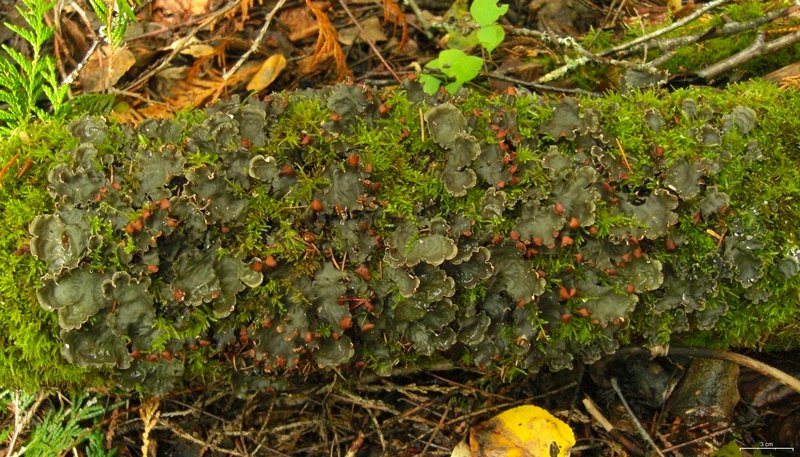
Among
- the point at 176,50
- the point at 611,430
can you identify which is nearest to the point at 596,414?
the point at 611,430

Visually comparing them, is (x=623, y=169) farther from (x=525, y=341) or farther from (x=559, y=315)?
(x=525, y=341)

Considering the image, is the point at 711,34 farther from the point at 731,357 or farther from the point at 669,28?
the point at 731,357

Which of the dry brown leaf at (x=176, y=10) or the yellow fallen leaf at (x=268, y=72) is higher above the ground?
the dry brown leaf at (x=176, y=10)

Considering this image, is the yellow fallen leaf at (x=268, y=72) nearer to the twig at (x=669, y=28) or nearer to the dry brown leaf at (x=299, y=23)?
the dry brown leaf at (x=299, y=23)

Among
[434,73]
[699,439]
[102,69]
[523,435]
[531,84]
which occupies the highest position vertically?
[102,69]

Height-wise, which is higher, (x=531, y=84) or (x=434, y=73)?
(x=434, y=73)

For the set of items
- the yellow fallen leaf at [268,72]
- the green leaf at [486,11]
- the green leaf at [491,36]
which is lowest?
the yellow fallen leaf at [268,72]

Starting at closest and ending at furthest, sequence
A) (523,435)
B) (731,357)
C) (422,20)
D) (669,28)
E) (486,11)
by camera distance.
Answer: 1. (523,435)
2. (731,357)
3. (486,11)
4. (669,28)
5. (422,20)

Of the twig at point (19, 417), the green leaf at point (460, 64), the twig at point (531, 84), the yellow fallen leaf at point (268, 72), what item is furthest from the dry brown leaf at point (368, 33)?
the twig at point (19, 417)
